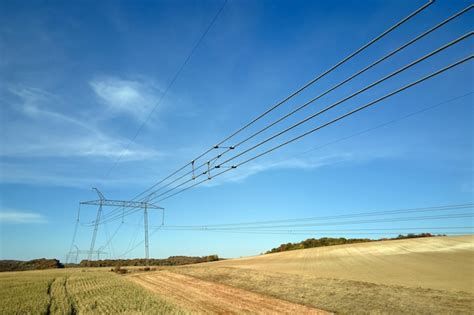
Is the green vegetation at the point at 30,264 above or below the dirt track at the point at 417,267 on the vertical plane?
above

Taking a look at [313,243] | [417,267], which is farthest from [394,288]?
[313,243]

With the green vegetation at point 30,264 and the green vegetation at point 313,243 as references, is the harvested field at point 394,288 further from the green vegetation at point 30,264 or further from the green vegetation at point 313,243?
the green vegetation at point 30,264

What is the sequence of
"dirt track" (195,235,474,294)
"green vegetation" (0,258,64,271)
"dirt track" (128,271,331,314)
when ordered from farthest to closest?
"green vegetation" (0,258,64,271), "dirt track" (195,235,474,294), "dirt track" (128,271,331,314)

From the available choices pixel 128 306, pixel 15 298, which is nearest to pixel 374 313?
pixel 128 306

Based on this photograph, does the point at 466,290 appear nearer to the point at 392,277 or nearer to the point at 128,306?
the point at 392,277

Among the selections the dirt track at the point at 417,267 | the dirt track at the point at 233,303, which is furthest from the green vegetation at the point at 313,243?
the dirt track at the point at 233,303

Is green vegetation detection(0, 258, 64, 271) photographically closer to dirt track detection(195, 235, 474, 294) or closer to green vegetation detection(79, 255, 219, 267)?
green vegetation detection(79, 255, 219, 267)

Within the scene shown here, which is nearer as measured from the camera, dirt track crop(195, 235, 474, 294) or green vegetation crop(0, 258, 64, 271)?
dirt track crop(195, 235, 474, 294)

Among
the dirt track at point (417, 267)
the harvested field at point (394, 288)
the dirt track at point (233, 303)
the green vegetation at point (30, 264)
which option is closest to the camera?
the dirt track at point (233, 303)

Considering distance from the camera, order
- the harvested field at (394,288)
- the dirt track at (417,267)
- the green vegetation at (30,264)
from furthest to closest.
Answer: the green vegetation at (30,264), the dirt track at (417,267), the harvested field at (394,288)

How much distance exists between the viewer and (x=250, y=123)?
14180mm

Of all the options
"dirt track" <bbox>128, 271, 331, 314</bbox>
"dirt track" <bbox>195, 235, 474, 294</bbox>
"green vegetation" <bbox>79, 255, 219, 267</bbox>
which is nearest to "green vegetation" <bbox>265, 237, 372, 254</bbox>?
"green vegetation" <bbox>79, 255, 219, 267</bbox>

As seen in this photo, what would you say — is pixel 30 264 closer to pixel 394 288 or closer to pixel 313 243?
pixel 313 243

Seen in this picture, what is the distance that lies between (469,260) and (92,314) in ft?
148
